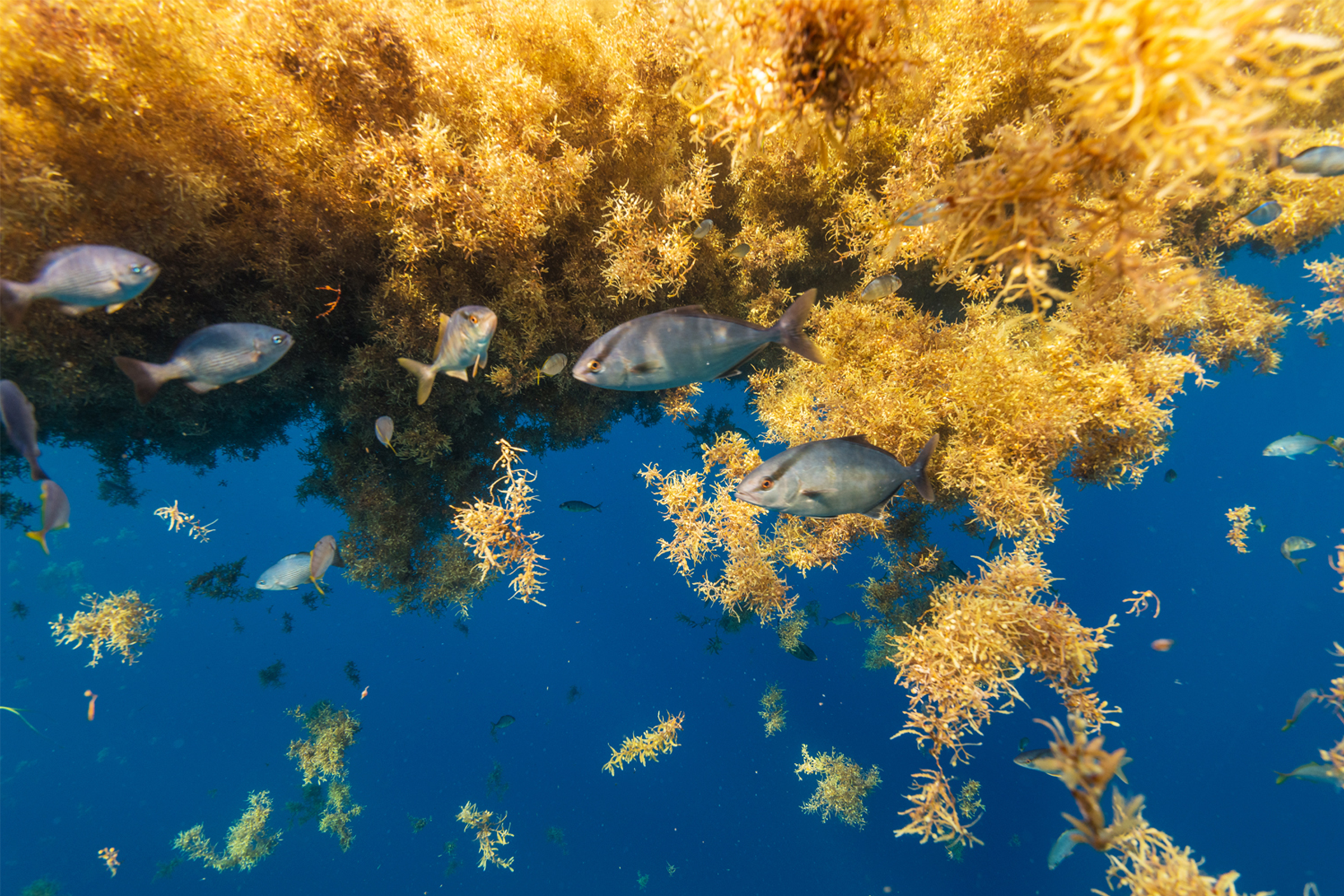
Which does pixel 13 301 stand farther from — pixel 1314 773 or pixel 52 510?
pixel 1314 773

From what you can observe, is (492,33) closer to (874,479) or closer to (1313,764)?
(874,479)

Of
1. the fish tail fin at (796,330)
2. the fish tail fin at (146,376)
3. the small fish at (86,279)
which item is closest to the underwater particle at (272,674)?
the fish tail fin at (146,376)

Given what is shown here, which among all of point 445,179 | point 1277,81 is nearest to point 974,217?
point 1277,81

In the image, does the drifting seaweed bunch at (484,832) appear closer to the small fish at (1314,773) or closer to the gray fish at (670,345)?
the gray fish at (670,345)

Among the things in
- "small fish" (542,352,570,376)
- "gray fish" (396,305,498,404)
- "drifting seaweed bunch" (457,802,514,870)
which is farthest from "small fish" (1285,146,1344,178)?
"drifting seaweed bunch" (457,802,514,870)

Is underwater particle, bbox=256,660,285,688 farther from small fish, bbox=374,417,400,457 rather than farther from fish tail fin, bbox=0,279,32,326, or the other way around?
fish tail fin, bbox=0,279,32,326
